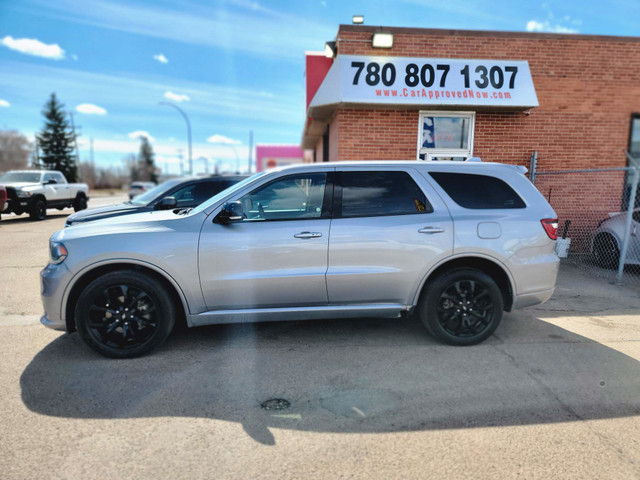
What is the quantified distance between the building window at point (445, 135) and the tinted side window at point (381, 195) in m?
4.88

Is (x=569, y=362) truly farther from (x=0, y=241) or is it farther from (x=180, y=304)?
(x=0, y=241)

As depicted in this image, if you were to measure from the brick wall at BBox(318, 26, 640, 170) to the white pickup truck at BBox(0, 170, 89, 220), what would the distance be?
12101 millimetres

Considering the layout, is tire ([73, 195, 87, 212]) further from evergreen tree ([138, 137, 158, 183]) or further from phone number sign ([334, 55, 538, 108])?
evergreen tree ([138, 137, 158, 183])

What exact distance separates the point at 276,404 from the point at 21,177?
17.2m

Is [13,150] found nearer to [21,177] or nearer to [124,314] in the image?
[21,177]

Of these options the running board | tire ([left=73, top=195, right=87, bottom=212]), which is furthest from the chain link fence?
tire ([left=73, top=195, right=87, bottom=212])

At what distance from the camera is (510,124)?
879 cm

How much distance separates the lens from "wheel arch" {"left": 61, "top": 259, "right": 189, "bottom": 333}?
373 cm

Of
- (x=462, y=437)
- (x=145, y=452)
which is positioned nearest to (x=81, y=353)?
(x=145, y=452)

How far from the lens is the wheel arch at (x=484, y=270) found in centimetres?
412

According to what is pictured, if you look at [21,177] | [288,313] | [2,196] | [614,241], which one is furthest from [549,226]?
[21,177]

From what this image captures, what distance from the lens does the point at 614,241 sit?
7.74 metres

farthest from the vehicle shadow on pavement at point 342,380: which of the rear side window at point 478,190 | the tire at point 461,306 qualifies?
the rear side window at point 478,190

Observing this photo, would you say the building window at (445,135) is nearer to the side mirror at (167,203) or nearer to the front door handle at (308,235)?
the side mirror at (167,203)
